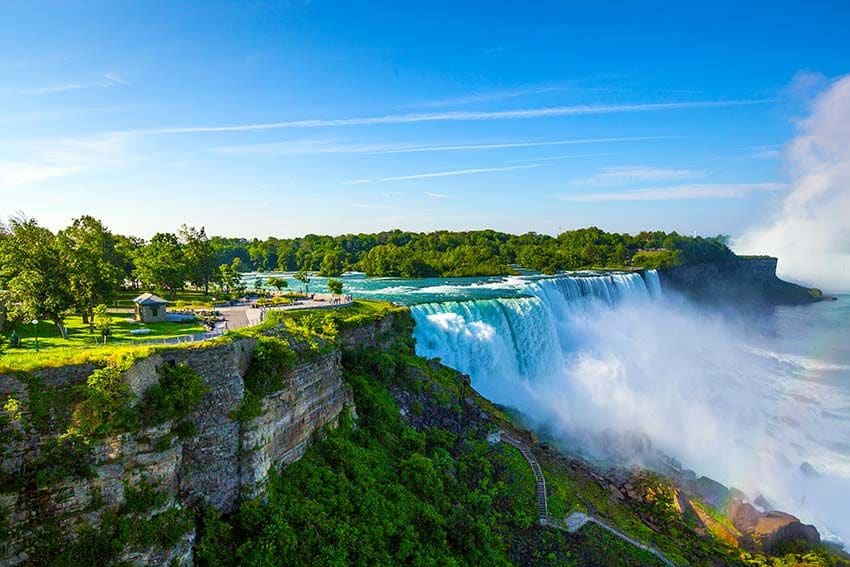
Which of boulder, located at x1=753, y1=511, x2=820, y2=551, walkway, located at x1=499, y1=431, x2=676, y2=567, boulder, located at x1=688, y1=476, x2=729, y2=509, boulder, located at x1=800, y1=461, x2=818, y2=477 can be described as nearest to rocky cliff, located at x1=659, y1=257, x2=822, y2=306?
boulder, located at x1=800, y1=461, x2=818, y2=477

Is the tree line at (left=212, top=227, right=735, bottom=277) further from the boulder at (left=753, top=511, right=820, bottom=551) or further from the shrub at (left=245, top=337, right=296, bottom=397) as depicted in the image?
the shrub at (left=245, top=337, right=296, bottom=397)

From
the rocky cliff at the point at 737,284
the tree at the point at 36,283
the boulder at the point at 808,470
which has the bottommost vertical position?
the boulder at the point at 808,470

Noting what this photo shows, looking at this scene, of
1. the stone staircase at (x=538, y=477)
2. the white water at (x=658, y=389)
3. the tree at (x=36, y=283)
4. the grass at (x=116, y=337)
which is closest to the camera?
the grass at (x=116, y=337)

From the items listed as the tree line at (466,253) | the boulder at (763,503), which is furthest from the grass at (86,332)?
the tree line at (466,253)

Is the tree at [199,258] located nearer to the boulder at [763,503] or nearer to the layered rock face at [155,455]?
the layered rock face at [155,455]

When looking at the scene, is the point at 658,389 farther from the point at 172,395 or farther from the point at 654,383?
the point at 172,395

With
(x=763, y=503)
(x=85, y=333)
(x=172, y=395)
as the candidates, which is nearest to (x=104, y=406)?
(x=172, y=395)

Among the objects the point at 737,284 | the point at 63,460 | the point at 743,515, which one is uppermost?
the point at 63,460
